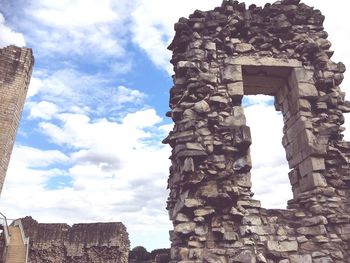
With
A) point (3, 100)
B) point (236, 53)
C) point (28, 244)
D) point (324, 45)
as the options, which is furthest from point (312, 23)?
point (28, 244)

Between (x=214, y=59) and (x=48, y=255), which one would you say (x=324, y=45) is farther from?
(x=48, y=255)

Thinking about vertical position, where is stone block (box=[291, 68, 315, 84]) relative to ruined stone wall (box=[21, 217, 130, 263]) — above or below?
above

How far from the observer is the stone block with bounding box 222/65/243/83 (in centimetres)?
468

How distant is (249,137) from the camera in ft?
13.7

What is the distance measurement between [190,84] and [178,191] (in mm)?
1612

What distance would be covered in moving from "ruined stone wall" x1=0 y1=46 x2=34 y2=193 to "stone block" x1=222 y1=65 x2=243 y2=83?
1112 cm

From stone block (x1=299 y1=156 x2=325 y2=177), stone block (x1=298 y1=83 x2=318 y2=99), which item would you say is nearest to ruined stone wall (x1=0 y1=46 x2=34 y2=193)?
stone block (x1=298 y1=83 x2=318 y2=99)

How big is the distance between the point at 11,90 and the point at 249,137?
12.4 metres

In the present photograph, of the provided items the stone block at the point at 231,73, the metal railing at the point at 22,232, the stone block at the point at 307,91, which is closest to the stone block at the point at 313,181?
the stone block at the point at 307,91

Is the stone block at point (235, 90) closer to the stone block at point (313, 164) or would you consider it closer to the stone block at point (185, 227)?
the stone block at point (313, 164)

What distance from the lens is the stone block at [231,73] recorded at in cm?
468

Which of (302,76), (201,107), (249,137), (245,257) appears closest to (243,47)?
(302,76)

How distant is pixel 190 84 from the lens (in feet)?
15.0

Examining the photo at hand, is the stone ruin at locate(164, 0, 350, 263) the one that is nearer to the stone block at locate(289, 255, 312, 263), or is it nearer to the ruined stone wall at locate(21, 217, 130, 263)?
the stone block at locate(289, 255, 312, 263)
